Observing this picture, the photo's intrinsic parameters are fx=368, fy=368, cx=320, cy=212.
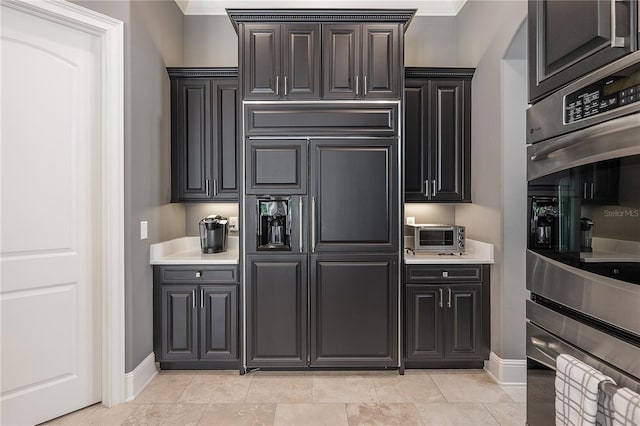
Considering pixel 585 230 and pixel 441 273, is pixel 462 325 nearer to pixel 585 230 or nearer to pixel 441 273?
pixel 441 273

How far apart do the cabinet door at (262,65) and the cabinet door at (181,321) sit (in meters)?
1.67

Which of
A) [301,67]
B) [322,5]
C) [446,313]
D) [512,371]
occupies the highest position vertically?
[322,5]

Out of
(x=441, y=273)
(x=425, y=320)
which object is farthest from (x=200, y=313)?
(x=441, y=273)

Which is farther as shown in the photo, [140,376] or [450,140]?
[450,140]

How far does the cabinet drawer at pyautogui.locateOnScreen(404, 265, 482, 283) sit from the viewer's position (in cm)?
300

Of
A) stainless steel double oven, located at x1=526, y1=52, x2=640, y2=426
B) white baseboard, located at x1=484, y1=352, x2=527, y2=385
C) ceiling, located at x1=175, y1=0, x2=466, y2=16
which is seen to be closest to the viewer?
stainless steel double oven, located at x1=526, y1=52, x2=640, y2=426

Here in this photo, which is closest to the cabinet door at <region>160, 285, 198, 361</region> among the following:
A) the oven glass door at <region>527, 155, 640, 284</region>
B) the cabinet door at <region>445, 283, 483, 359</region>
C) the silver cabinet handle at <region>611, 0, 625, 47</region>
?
the cabinet door at <region>445, 283, 483, 359</region>

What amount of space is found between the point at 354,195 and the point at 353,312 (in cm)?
93

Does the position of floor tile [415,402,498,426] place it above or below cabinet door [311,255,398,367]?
below

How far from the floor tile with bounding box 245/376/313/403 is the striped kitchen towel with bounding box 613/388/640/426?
210cm

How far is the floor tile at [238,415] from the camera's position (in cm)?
237

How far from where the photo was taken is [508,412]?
2486 mm

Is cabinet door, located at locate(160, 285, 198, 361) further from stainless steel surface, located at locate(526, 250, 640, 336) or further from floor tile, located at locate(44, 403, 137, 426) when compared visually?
stainless steel surface, located at locate(526, 250, 640, 336)

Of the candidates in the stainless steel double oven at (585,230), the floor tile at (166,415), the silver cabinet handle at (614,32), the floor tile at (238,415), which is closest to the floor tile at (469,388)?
the floor tile at (238,415)
